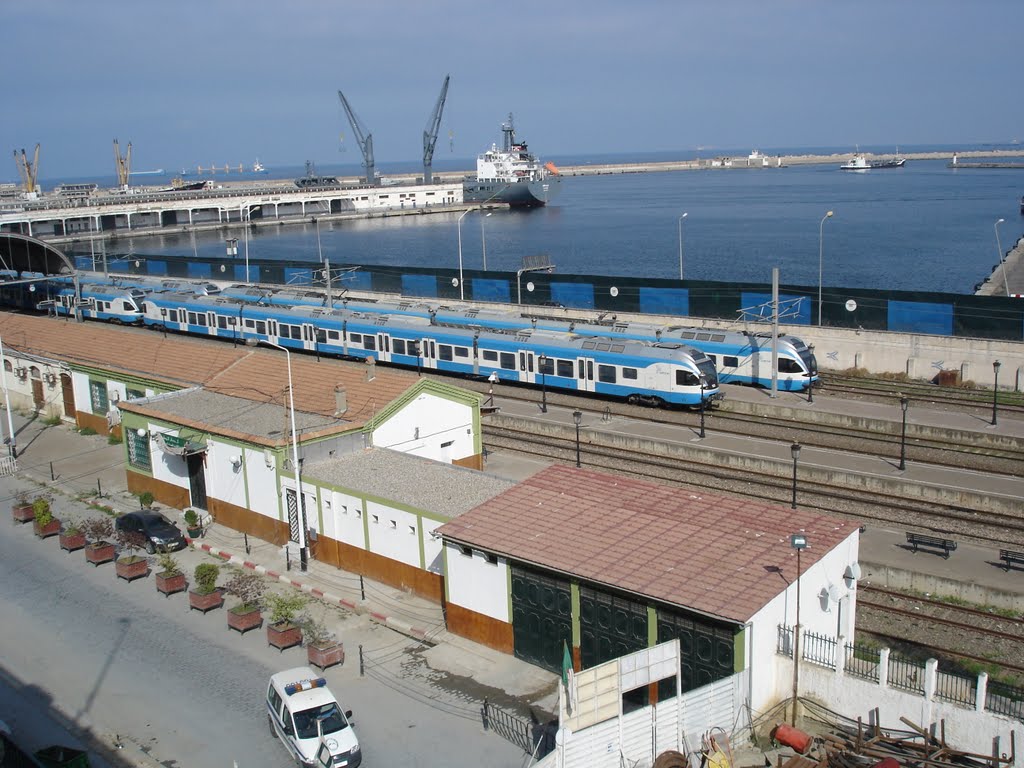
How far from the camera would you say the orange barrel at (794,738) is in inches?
494

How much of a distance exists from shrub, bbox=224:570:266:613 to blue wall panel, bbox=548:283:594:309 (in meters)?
28.4

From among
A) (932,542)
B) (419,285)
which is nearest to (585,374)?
(932,542)

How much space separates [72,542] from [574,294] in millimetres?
29213

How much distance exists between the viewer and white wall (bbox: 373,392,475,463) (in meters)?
22.5

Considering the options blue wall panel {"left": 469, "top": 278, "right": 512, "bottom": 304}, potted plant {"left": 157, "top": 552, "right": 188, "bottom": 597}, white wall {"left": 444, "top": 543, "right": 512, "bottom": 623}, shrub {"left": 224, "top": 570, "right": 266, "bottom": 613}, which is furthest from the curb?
blue wall panel {"left": 469, "top": 278, "right": 512, "bottom": 304}

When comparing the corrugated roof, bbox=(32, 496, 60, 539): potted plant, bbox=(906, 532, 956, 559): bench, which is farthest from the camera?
bbox=(32, 496, 60, 539): potted plant

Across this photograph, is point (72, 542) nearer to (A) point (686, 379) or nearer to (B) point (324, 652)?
(B) point (324, 652)

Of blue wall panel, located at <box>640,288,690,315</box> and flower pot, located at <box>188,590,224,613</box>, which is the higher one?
blue wall panel, located at <box>640,288,690,315</box>

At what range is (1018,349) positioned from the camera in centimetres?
3253

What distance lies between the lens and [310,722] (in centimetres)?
1293

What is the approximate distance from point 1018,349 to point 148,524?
27.6 metres

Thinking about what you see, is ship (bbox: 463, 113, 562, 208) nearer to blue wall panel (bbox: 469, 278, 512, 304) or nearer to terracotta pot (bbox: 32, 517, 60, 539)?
blue wall panel (bbox: 469, 278, 512, 304)

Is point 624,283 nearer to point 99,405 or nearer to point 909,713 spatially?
point 99,405

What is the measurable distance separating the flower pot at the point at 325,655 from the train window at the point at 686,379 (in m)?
17.2
